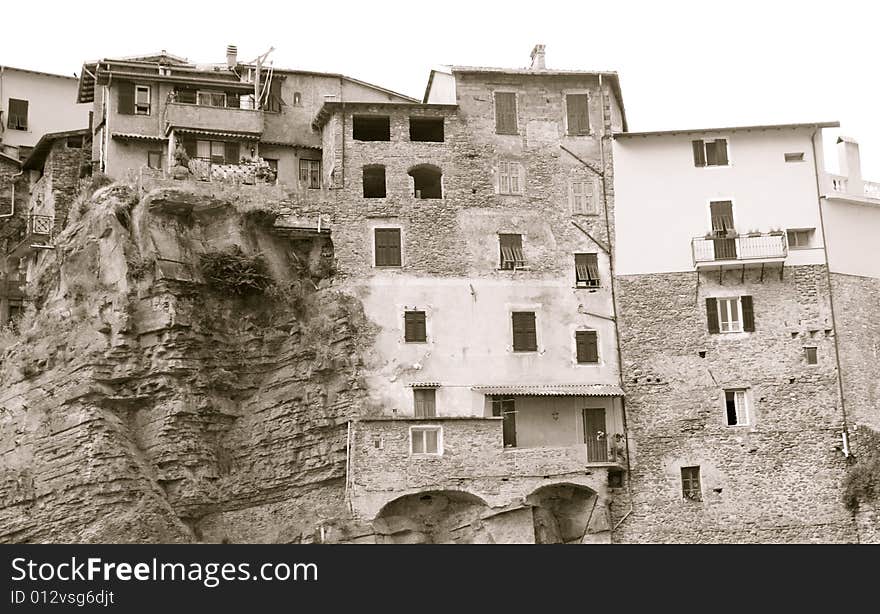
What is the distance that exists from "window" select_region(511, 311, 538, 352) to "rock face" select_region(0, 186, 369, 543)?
5.72m

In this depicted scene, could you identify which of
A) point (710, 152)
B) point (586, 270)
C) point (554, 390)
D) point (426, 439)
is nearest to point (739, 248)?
point (710, 152)

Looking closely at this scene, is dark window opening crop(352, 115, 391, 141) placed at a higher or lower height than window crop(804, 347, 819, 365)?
higher

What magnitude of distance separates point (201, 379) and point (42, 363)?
604cm

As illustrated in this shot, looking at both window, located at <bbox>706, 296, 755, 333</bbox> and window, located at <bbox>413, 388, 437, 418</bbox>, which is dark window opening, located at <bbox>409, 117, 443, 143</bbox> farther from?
window, located at <bbox>706, 296, 755, 333</bbox>

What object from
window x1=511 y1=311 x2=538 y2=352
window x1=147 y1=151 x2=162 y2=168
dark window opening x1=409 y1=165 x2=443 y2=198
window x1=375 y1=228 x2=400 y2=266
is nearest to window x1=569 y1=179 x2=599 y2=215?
window x1=511 y1=311 x2=538 y2=352

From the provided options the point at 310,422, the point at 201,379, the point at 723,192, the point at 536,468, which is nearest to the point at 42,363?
the point at 201,379

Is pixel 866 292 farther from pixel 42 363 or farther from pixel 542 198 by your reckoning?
pixel 42 363

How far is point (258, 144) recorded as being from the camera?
63438 mm

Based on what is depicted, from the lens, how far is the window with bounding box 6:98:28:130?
72.3 metres

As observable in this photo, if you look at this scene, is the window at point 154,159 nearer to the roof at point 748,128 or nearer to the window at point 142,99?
the window at point 142,99

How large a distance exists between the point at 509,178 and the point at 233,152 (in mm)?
11093

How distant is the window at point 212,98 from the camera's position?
64000 mm

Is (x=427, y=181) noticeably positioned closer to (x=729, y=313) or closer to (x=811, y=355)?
(x=729, y=313)

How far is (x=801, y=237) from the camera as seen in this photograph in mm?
60594
